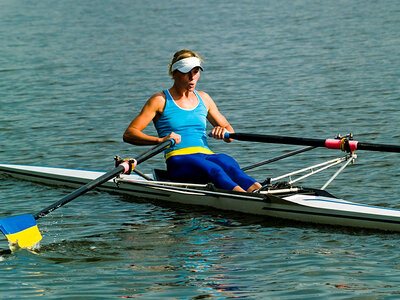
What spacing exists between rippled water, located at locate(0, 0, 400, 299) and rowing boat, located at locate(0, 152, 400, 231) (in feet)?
0.39

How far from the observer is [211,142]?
13000 millimetres

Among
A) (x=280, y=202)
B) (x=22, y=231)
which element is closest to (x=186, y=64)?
(x=280, y=202)

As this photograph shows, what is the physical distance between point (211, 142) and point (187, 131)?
4264 mm

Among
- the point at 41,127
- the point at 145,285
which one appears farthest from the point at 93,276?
the point at 41,127

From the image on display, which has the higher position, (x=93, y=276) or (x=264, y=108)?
(x=264, y=108)

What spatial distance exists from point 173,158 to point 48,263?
2052mm

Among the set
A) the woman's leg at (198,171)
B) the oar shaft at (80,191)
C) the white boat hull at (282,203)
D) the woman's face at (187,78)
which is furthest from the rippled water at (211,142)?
the woman's face at (187,78)

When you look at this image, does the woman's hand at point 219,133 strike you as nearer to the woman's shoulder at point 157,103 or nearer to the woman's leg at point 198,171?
the woman's leg at point 198,171

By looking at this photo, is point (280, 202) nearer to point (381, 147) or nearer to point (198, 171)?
point (198, 171)

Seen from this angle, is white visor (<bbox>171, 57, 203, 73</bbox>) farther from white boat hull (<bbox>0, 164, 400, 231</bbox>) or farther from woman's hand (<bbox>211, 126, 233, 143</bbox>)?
white boat hull (<bbox>0, 164, 400, 231</bbox>)

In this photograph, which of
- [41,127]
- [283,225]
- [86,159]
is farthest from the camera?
[41,127]

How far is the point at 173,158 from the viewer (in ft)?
28.5

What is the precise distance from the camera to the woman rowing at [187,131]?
8460 millimetres

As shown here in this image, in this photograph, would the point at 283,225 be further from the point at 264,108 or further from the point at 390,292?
the point at 264,108
